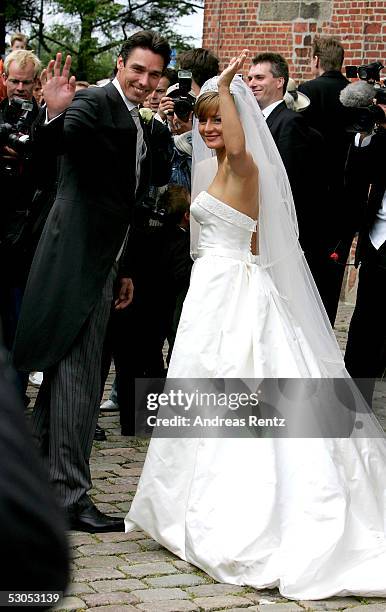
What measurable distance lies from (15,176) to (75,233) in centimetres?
162

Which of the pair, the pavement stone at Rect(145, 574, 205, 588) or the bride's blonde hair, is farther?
the bride's blonde hair

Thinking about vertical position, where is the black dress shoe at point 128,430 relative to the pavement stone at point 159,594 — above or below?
below

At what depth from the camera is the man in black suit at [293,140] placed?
657 centimetres

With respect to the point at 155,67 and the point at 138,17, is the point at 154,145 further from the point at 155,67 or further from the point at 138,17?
the point at 138,17

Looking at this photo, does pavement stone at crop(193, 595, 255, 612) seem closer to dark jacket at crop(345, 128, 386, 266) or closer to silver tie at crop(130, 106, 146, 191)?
silver tie at crop(130, 106, 146, 191)

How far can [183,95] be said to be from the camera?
6.85 metres

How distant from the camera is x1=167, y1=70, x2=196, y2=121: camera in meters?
6.71

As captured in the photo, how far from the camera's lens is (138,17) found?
80.8 ft

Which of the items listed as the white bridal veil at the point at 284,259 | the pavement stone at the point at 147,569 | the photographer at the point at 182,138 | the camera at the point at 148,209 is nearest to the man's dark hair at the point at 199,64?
the photographer at the point at 182,138

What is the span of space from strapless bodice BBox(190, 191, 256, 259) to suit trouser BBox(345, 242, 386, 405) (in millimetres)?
2024

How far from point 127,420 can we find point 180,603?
2596 mm

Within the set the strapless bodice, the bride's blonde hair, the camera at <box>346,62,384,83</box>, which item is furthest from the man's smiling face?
the camera at <box>346,62,384,83</box>

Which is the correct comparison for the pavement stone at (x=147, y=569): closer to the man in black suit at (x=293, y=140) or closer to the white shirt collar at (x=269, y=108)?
the man in black suit at (x=293, y=140)

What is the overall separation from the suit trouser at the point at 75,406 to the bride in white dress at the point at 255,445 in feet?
→ 1.01
